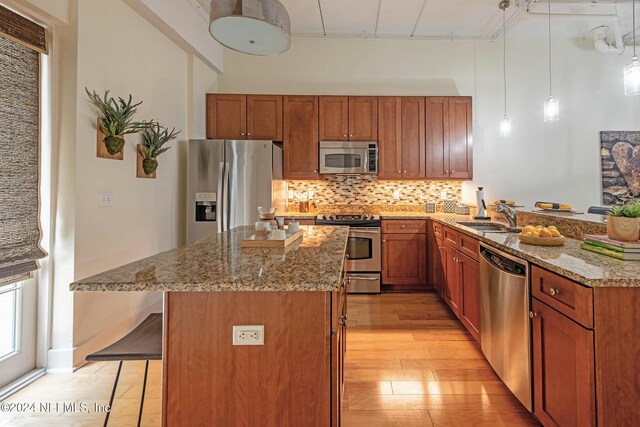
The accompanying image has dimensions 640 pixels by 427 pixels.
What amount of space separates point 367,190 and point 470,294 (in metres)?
2.23

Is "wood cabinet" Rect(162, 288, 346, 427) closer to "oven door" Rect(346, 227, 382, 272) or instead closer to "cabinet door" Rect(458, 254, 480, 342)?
"cabinet door" Rect(458, 254, 480, 342)

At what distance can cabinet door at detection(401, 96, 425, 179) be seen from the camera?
4.12 metres

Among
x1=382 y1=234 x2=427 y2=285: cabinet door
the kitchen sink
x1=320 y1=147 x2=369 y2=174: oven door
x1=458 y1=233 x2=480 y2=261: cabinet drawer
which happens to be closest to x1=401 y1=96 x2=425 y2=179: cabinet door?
x1=320 y1=147 x2=369 y2=174: oven door

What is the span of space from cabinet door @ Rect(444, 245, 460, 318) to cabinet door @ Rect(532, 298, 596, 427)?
1.30 meters

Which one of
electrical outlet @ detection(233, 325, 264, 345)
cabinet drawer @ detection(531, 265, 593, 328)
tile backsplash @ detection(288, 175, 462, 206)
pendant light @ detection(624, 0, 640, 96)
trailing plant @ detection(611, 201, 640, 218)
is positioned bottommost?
electrical outlet @ detection(233, 325, 264, 345)

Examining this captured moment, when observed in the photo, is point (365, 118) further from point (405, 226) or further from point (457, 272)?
point (457, 272)

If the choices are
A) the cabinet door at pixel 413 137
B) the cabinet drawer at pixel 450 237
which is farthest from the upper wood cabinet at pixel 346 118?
the cabinet drawer at pixel 450 237

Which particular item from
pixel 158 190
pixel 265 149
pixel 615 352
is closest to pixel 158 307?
pixel 158 190

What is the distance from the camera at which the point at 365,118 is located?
4137 millimetres

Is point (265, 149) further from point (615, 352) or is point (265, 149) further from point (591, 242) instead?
point (615, 352)

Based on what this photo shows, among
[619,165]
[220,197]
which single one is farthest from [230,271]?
[619,165]

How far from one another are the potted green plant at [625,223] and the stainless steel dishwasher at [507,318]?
1.49ft

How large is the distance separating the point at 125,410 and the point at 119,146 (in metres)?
1.86

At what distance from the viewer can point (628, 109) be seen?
4301 mm
